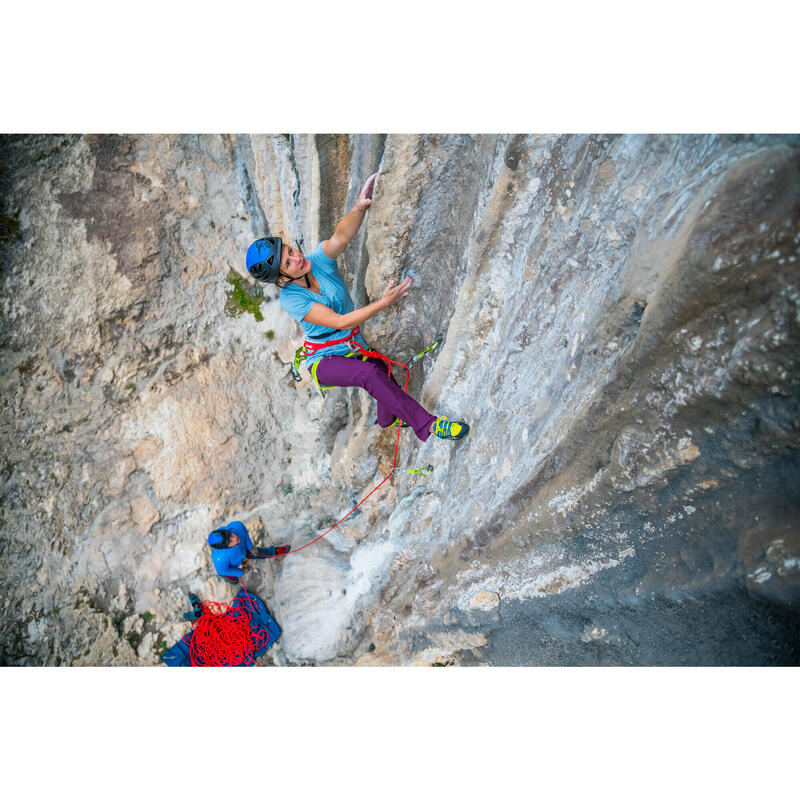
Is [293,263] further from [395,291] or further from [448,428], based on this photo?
[448,428]

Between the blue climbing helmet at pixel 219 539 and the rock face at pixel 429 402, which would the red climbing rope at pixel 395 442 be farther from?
the blue climbing helmet at pixel 219 539

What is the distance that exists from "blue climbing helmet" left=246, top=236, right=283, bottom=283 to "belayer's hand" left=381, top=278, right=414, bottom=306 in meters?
0.57

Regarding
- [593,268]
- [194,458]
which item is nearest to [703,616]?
[593,268]

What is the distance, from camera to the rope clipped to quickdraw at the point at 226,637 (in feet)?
10.6

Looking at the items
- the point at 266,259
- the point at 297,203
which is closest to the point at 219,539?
the point at 266,259

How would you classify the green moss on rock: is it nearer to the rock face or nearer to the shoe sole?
the rock face

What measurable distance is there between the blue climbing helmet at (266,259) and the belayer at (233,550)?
1.59 meters

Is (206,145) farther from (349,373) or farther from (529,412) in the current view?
(529,412)

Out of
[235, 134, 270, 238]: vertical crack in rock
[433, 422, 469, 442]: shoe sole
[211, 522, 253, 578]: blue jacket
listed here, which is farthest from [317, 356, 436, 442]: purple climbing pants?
[211, 522, 253, 578]: blue jacket

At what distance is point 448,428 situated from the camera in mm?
2984

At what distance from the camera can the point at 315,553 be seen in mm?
3537

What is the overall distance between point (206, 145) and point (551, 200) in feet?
6.57

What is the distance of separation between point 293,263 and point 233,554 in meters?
1.82

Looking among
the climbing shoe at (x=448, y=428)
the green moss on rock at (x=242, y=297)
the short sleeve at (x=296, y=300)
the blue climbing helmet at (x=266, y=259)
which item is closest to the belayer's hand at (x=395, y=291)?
the short sleeve at (x=296, y=300)
